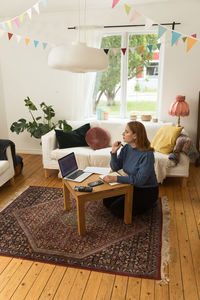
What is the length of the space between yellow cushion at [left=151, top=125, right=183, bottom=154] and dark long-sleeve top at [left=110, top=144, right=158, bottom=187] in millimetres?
955

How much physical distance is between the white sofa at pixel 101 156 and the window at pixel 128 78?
Answer: 0.64m

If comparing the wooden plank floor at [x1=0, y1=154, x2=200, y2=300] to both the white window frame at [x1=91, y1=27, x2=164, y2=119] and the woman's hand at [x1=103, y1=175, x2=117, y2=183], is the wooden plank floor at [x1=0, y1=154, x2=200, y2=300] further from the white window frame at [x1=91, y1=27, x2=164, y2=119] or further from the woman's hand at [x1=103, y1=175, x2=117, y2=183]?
the white window frame at [x1=91, y1=27, x2=164, y2=119]

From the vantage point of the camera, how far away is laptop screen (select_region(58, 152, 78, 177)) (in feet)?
7.69

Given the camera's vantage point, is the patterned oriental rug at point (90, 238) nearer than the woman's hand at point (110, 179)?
Yes

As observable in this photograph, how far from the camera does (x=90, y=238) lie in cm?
219

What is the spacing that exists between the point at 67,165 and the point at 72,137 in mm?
1288

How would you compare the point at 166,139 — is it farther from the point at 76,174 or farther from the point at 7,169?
the point at 7,169

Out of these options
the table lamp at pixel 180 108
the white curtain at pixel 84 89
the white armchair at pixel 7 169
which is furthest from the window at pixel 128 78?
the white armchair at pixel 7 169

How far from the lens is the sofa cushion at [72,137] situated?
11.8ft

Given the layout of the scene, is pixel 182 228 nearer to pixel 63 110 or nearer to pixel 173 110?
pixel 173 110

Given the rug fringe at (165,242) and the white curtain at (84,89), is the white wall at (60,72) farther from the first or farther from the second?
the rug fringe at (165,242)

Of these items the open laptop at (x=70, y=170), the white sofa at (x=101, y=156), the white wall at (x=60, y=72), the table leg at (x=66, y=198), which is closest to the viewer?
the open laptop at (x=70, y=170)

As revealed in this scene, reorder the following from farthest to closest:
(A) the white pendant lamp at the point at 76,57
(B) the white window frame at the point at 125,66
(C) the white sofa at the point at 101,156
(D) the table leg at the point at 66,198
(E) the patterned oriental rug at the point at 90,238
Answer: (B) the white window frame at the point at 125,66
(C) the white sofa at the point at 101,156
(D) the table leg at the point at 66,198
(E) the patterned oriental rug at the point at 90,238
(A) the white pendant lamp at the point at 76,57

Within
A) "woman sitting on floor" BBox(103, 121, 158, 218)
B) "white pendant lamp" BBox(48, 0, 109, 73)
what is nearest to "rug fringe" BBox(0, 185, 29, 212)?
"woman sitting on floor" BBox(103, 121, 158, 218)
